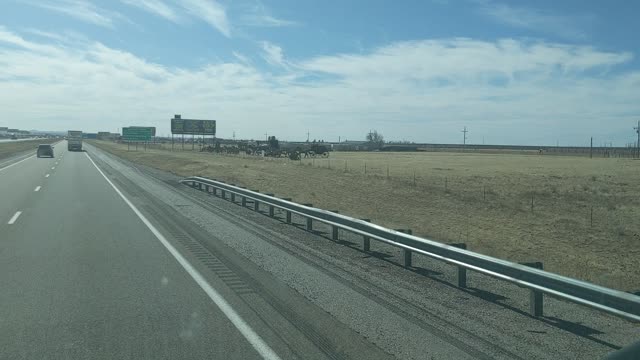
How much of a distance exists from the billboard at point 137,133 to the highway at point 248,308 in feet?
303

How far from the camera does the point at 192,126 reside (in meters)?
118

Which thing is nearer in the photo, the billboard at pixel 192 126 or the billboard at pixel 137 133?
the billboard at pixel 137 133

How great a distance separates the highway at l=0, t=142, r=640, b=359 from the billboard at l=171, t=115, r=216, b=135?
347 feet

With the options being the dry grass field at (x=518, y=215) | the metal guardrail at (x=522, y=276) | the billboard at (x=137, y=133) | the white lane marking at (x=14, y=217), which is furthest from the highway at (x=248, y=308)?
the billboard at (x=137, y=133)

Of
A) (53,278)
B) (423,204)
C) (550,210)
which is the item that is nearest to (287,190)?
(423,204)

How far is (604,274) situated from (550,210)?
488 inches

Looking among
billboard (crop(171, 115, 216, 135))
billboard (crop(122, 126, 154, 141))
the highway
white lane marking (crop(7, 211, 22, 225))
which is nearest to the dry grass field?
the highway

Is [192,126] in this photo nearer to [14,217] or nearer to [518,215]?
[518,215]

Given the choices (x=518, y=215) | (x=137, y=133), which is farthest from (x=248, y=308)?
(x=137, y=133)

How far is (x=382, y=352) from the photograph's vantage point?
5.89 meters

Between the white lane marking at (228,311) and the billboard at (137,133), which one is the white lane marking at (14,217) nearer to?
the white lane marking at (228,311)

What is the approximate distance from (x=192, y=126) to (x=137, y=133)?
16450 millimetres

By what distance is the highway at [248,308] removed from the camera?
A: 602 centimetres

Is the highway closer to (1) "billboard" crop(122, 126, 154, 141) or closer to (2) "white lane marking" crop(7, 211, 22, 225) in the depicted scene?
(2) "white lane marking" crop(7, 211, 22, 225)
